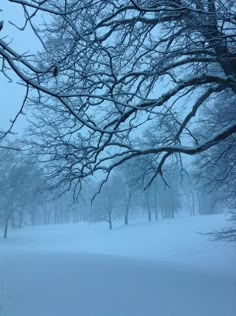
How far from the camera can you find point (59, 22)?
6586 mm

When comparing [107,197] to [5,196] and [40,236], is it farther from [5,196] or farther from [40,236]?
[5,196]

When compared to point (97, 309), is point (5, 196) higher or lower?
higher

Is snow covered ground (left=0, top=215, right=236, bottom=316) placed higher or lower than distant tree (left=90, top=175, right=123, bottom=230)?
lower

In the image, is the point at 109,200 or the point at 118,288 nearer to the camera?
the point at 118,288

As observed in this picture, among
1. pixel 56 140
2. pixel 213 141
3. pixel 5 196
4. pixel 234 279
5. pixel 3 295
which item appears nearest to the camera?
pixel 213 141

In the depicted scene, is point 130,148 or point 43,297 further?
point 43,297

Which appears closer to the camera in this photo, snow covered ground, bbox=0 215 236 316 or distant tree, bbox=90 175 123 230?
snow covered ground, bbox=0 215 236 316

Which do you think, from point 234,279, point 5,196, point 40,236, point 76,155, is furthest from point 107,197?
point 76,155

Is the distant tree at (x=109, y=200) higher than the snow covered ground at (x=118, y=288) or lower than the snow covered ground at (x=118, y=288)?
higher

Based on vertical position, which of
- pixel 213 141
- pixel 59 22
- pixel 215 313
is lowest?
pixel 215 313

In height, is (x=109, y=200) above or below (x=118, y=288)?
above

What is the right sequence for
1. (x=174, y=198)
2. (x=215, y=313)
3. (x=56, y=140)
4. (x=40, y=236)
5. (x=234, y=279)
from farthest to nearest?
(x=174, y=198)
(x=40, y=236)
(x=234, y=279)
(x=56, y=140)
(x=215, y=313)

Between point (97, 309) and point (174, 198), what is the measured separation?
39.3m

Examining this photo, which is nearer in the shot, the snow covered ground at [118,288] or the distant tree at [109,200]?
the snow covered ground at [118,288]
